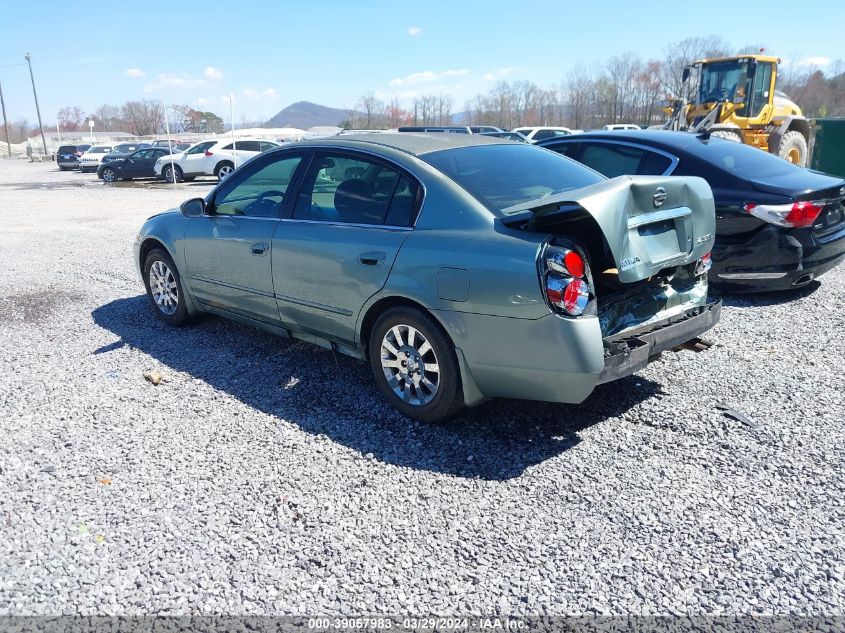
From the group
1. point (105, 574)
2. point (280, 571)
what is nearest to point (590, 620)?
point (280, 571)

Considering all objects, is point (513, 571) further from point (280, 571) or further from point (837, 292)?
point (837, 292)

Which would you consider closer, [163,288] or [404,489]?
[404,489]

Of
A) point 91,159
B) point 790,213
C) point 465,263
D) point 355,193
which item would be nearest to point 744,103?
point 790,213

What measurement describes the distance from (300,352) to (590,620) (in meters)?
3.37

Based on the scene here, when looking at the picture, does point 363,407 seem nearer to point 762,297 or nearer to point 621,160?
point 621,160

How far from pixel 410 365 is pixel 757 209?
12.6 ft

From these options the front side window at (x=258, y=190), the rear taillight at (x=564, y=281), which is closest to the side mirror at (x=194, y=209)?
the front side window at (x=258, y=190)

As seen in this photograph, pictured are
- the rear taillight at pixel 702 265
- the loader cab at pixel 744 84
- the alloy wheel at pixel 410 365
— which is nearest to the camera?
the alloy wheel at pixel 410 365

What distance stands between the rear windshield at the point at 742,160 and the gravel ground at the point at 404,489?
167 centimetres

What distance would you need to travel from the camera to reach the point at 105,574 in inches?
108

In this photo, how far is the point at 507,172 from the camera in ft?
13.7

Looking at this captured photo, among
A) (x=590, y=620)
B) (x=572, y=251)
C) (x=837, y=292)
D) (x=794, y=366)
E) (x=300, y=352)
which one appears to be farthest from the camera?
(x=837, y=292)

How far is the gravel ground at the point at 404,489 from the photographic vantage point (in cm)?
263

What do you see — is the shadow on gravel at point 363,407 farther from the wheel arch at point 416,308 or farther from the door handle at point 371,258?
the door handle at point 371,258
